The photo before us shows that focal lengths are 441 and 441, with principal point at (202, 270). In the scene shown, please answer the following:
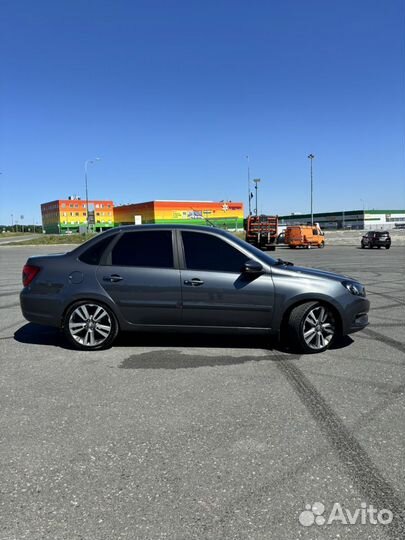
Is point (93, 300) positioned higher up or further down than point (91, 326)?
higher up

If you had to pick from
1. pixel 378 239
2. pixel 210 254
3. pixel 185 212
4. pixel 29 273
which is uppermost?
pixel 185 212

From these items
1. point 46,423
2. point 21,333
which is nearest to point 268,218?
point 21,333

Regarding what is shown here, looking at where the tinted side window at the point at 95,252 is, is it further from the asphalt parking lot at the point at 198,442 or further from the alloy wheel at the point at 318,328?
the alloy wheel at the point at 318,328

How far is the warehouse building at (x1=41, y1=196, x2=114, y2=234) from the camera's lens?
106 metres

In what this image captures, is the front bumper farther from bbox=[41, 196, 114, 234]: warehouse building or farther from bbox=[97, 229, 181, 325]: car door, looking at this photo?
bbox=[41, 196, 114, 234]: warehouse building

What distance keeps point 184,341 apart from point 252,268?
1514mm

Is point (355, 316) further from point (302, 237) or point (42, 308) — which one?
point (302, 237)

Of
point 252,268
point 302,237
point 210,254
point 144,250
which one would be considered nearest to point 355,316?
point 252,268

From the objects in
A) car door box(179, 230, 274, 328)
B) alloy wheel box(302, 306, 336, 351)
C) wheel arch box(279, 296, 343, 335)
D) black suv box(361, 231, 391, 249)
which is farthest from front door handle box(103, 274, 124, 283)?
black suv box(361, 231, 391, 249)

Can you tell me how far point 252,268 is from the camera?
17.9 ft

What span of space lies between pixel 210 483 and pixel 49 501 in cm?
96

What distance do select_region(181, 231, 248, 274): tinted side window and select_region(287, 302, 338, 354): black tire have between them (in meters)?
0.92

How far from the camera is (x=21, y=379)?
463 cm

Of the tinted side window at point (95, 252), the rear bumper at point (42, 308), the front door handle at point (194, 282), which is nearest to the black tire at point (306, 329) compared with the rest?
the front door handle at point (194, 282)
